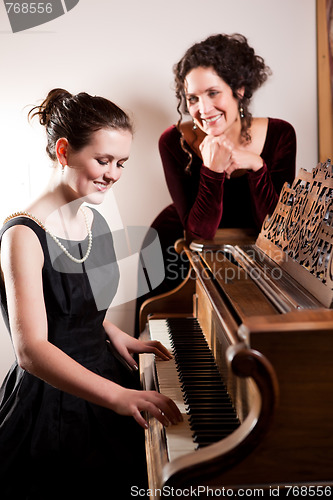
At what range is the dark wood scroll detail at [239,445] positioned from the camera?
0.91 m

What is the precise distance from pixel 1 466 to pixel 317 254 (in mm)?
1021

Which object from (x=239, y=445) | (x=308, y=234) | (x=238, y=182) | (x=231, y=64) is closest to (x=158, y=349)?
(x=308, y=234)

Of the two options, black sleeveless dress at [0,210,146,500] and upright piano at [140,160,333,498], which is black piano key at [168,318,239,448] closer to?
upright piano at [140,160,333,498]

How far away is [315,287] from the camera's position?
127cm

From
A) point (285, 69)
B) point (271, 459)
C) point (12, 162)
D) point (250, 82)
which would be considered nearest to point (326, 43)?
point (285, 69)

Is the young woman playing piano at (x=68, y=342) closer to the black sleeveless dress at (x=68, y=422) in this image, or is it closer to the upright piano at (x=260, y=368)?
the black sleeveless dress at (x=68, y=422)

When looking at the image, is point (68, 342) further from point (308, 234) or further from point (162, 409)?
point (308, 234)

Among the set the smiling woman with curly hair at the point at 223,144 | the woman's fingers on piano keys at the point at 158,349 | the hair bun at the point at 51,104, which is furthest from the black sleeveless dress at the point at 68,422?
the smiling woman with curly hair at the point at 223,144

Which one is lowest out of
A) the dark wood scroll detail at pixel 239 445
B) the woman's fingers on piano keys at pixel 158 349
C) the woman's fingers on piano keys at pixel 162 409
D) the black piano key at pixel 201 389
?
the woman's fingers on piano keys at pixel 158 349

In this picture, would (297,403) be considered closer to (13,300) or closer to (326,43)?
(13,300)

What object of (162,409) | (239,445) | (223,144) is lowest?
(162,409)

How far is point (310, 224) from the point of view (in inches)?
56.1

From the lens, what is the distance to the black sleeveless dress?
1.40 meters

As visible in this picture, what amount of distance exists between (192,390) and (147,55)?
2093 millimetres
